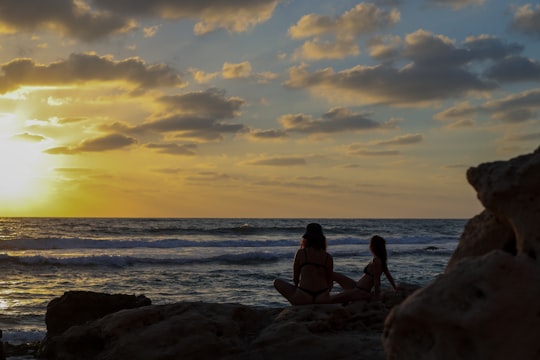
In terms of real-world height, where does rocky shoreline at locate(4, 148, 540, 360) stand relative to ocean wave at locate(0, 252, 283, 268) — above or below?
above

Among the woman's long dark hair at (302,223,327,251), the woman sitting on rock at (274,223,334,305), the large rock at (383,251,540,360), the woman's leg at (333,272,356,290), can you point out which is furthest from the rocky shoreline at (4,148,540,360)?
the woman's long dark hair at (302,223,327,251)

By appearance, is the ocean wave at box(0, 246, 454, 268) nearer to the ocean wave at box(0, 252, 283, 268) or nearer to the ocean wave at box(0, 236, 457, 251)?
the ocean wave at box(0, 252, 283, 268)

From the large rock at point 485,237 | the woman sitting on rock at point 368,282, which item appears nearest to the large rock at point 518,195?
the large rock at point 485,237

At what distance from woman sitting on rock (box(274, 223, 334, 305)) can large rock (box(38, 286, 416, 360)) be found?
3.50 feet

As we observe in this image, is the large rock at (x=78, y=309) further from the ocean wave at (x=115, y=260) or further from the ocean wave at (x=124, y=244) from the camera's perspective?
the ocean wave at (x=124, y=244)

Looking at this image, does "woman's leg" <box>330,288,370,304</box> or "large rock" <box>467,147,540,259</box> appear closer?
"large rock" <box>467,147,540,259</box>

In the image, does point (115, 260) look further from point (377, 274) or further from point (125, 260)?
point (377, 274)

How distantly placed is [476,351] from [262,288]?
13.1 m

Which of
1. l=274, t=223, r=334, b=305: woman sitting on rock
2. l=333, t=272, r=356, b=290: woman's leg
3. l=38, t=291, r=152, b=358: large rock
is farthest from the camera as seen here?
l=333, t=272, r=356, b=290: woman's leg

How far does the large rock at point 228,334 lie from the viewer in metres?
5.95

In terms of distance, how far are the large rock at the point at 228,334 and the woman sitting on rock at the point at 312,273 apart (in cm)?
107

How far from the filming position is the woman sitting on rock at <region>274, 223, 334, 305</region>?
8.40 metres

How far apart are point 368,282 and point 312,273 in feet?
3.68

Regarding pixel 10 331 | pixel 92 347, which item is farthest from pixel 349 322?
pixel 10 331
